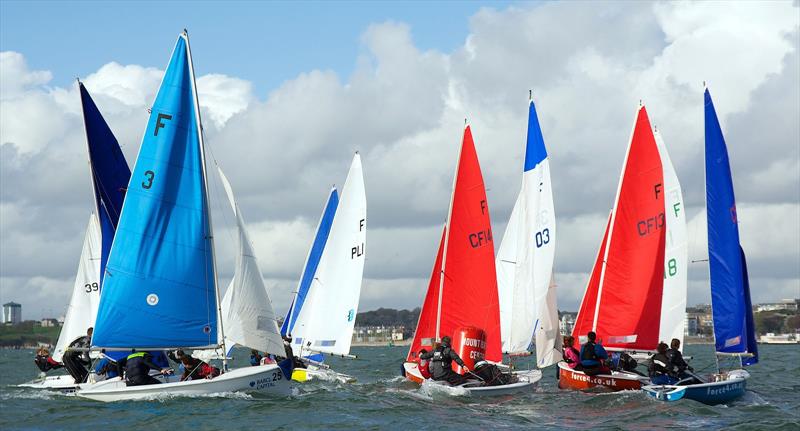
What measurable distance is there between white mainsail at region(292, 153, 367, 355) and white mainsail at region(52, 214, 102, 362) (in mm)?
7265

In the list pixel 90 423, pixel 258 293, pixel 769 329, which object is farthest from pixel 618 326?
pixel 769 329

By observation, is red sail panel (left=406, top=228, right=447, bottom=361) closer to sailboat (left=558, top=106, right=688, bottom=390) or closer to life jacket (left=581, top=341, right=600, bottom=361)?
sailboat (left=558, top=106, right=688, bottom=390)

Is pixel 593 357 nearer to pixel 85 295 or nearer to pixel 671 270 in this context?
pixel 671 270

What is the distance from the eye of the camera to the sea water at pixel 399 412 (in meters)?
23.3

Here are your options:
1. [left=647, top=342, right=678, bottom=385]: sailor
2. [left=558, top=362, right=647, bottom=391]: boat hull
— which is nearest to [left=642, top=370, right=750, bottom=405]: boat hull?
[left=647, top=342, right=678, bottom=385]: sailor

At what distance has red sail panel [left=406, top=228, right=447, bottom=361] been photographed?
1318 inches

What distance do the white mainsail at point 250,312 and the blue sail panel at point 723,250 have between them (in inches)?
488

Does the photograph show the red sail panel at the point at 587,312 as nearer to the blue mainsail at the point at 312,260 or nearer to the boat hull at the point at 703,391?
the boat hull at the point at 703,391

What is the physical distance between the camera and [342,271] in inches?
1527

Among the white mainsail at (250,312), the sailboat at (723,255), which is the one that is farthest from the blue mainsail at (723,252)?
the white mainsail at (250,312)

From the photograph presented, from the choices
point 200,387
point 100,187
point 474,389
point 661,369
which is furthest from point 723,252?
point 100,187

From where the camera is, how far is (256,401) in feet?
86.6

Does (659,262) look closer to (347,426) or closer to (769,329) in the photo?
(347,426)

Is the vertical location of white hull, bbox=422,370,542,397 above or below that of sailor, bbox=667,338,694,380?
below
